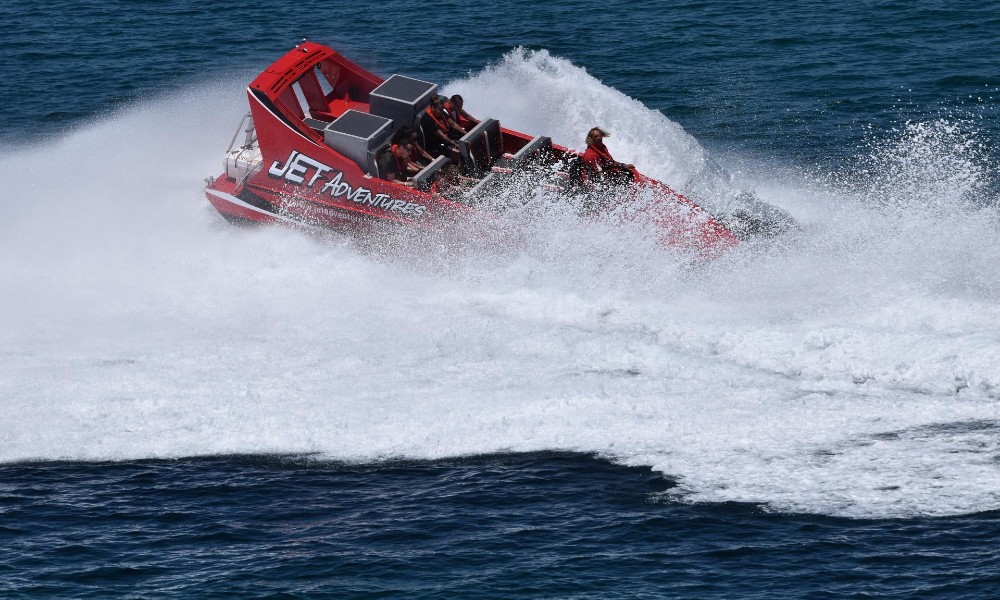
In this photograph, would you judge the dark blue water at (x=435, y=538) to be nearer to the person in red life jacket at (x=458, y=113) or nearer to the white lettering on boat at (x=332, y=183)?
the white lettering on boat at (x=332, y=183)

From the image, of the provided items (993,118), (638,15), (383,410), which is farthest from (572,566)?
(638,15)

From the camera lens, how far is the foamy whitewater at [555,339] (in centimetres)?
1249

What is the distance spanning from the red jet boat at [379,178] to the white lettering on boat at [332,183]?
1cm

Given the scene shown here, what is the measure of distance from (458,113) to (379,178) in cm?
197

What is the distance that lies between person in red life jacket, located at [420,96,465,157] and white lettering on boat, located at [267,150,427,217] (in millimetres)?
1432

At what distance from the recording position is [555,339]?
15.0 metres

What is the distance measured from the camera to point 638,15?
1122 inches

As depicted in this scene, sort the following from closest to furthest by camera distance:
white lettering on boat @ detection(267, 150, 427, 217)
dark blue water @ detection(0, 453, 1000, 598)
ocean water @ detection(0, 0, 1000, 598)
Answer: dark blue water @ detection(0, 453, 1000, 598) < ocean water @ detection(0, 0, 1000, 598) < white lettering on boat @ detection(267, 150, 427, 217)

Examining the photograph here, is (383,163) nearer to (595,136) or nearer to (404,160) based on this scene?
(404,160)

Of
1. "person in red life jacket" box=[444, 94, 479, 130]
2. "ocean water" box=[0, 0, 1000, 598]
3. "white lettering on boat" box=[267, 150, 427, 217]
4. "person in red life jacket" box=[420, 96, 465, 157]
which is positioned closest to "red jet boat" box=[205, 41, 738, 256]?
"white lettering on boat" box=[267, 150, 427, 217]

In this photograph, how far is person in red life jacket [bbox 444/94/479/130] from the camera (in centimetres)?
1844

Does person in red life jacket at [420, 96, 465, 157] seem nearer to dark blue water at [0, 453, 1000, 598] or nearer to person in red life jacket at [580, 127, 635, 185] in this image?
person in red life jacket at [580, 127, 635, 185]

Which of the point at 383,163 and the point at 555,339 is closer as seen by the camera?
the point at 555,339

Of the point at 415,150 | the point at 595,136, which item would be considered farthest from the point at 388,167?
the point at 595,136
